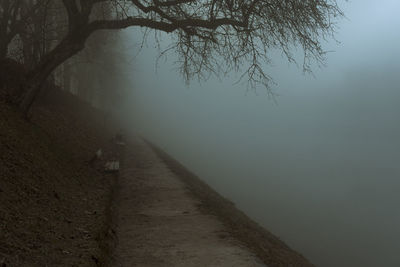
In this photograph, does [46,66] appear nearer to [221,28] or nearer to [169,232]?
[221,28]

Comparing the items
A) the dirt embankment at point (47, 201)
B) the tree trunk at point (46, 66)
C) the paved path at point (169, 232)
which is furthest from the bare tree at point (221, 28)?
the paved path at point (169, 232)

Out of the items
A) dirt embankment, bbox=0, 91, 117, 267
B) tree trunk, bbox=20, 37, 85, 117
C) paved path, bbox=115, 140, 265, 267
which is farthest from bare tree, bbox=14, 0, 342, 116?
paved path, bbox=115, 140, 265, 267

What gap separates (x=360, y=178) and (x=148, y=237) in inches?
1320

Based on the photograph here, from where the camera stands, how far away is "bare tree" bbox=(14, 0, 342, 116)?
1077 cm

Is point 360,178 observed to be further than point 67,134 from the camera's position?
Yes

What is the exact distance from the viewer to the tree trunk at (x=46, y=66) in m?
12.0

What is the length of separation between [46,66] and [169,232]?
21.0 ft

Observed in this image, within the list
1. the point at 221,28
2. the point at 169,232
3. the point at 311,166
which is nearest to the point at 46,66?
the point at 221,28

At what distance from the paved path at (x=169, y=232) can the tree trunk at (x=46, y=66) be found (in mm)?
3503

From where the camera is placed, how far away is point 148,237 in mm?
7668

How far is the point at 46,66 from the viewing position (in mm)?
12008

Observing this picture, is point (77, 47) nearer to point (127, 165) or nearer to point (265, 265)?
point (127, 165)

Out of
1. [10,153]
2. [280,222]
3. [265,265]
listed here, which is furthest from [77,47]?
[280,222]

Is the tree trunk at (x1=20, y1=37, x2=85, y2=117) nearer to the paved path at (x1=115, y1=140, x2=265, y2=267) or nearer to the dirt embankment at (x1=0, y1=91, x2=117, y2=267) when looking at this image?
the dirt embankment at (x1=0, y1=91, x2=117, y2=267)
